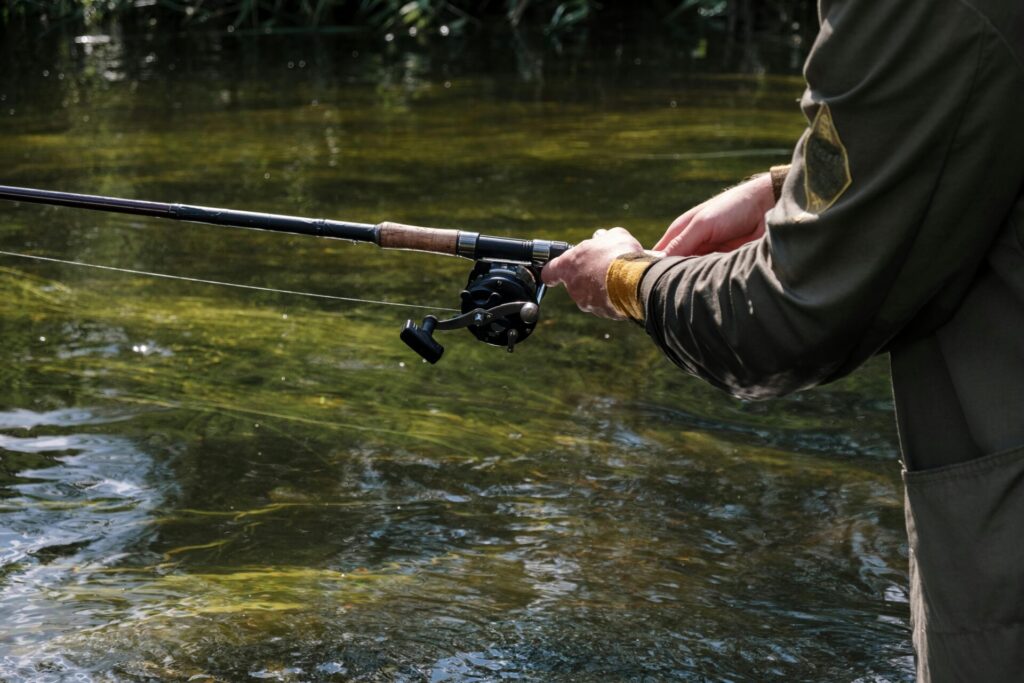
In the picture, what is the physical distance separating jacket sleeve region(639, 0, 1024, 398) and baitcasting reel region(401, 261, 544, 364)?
0.55 m

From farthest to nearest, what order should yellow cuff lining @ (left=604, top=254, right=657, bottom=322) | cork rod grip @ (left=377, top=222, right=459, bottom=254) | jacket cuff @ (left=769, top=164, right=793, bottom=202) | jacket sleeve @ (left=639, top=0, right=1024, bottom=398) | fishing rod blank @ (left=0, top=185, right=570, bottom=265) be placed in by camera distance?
cork rod grip @ (left=377, top=222, right=459, bottom=254)
fishing rod blank @ (left=0, top=185, right=570, bottom=265)
jacket cuff @ (left=769, top=164, right=793, bottom=202)
yellow cuff lining @ (left=604, top=254, right=657, bottom=322)
jacket sleeve @ (left=639, top=0, right=1024, bottom=398)

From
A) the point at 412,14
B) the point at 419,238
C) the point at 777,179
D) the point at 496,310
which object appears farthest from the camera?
the point at 412,14

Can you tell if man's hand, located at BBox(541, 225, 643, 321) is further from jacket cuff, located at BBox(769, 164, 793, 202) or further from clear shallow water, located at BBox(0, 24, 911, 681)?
clear shallow water, located at BBox(0, 24, 911, 681)

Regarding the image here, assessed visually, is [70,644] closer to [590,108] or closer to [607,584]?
[607,584]

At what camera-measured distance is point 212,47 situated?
39.5 feet

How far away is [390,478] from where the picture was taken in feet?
10.8

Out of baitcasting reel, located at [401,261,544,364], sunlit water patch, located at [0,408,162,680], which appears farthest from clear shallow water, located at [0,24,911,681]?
→ baitcasting reel, located at [401,261,544,364]

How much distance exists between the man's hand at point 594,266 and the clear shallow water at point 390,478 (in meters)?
0.94

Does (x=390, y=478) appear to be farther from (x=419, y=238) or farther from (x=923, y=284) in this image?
(x=923, y=284)

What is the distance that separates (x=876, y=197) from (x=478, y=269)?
89 cm

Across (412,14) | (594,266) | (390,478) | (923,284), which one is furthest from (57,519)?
(412,14)

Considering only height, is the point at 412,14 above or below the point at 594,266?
above

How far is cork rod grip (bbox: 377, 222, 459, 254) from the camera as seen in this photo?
2135mm

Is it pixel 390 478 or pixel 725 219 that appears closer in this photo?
pixel 725 219
